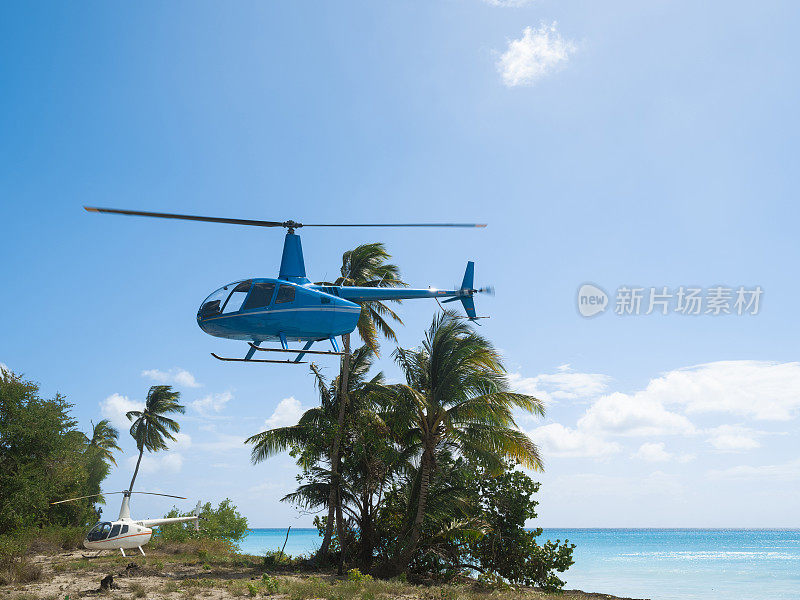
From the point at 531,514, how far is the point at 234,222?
1427cm

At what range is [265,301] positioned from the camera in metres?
11.0

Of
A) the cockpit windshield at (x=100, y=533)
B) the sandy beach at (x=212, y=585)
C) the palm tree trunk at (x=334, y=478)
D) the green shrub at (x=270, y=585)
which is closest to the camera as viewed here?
the sandy beach at (x=212, y=585)

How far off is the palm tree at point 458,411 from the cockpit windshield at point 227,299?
7.61 meters

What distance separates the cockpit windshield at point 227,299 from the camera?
11.1m

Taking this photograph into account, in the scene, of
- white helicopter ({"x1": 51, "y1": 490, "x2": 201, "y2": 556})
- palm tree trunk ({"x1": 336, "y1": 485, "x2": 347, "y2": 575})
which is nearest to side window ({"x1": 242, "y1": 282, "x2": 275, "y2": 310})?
palm tree trunk ({"x1": 336, "y1": 485, "x2": 347, "y2": 575})

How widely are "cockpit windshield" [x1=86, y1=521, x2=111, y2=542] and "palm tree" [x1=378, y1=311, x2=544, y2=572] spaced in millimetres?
11906

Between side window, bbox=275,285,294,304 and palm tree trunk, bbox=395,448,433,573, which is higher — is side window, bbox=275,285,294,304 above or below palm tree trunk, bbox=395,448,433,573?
above

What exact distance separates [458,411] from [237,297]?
879 centimetres

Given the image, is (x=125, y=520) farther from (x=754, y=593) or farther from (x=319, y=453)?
(x=754, y=593)

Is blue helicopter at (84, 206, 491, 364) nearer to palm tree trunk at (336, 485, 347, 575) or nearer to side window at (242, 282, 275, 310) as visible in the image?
side window at (242, 282, 275, 310)

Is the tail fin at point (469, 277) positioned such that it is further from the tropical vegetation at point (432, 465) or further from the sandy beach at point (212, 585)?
the sandy beach at point (212, 585)

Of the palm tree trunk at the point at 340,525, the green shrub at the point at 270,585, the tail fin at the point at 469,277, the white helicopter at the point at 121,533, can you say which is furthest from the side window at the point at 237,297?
the white helicopter at the point at 121,533

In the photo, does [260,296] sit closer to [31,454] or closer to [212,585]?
[212,585]

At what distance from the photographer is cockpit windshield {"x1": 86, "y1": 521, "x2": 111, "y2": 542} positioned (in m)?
21.0
